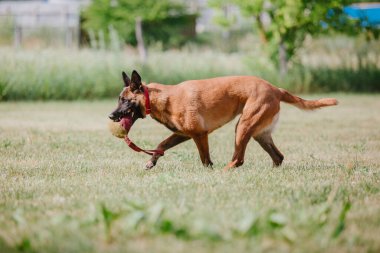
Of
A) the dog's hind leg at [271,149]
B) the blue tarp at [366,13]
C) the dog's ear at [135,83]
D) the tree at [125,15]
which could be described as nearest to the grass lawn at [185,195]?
the dog's hind leg at [271,149]

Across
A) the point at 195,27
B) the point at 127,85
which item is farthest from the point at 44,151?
the point at 195,27

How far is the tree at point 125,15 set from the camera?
2936 centimetres

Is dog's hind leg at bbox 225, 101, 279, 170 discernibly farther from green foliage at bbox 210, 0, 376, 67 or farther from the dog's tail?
green foliage at bbox 210, 0, 376, 67

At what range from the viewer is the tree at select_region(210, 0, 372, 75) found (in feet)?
66.4

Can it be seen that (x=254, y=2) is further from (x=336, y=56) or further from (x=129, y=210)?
(x=129, y=210)

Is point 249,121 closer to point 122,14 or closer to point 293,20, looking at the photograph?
point 293,20

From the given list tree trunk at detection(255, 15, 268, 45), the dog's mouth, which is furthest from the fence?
the dog's mouth

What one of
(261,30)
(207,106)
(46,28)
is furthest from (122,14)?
(207,106)

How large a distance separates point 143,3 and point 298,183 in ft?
A: 80.3

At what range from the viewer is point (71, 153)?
8.84 meters

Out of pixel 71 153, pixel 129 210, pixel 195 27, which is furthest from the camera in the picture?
pixel 195 27

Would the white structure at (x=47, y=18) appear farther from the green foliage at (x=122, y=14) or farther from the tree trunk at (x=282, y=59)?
the tree trunk at (x=282, y=59)

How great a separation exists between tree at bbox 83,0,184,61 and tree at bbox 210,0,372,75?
27.1 ft

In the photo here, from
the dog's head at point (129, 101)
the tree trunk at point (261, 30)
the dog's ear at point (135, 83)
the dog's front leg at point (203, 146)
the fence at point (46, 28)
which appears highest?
the dog's ear at point (135, 83)
